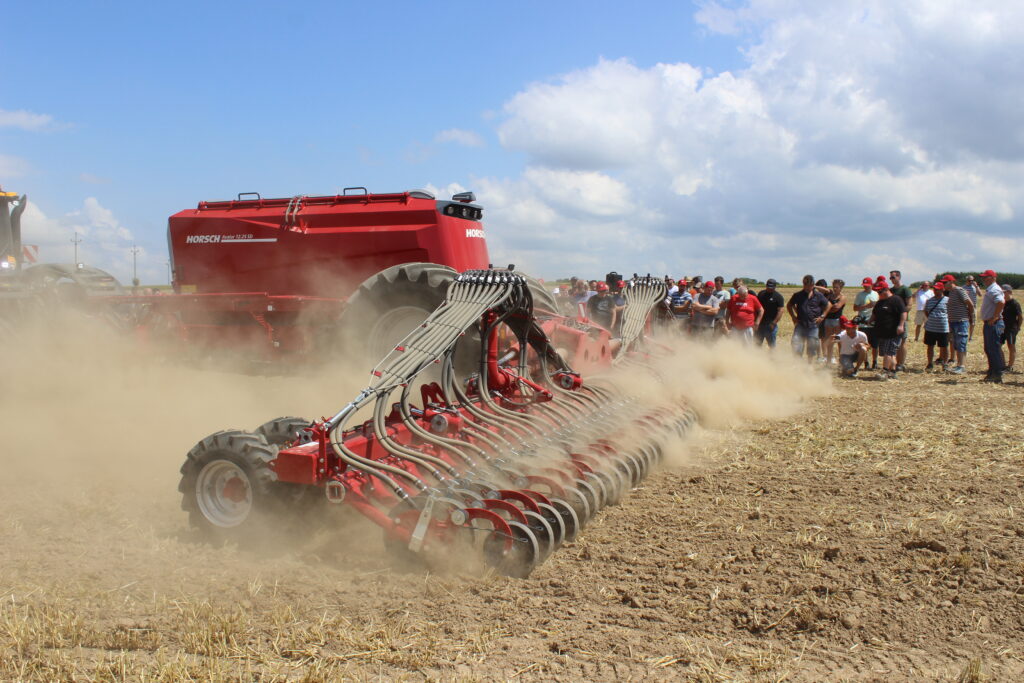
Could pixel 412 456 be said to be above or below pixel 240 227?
below

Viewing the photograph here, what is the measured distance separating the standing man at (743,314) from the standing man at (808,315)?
63 centimetres

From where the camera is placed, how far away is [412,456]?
4344mm

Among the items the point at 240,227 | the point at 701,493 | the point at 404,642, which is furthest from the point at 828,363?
the point at 404,642

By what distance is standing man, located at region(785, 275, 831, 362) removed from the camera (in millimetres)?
12406

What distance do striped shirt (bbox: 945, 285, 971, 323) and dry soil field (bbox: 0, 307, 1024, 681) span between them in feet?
18.3

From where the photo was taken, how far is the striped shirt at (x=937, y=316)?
12234mm

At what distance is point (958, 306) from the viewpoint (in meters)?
11.7

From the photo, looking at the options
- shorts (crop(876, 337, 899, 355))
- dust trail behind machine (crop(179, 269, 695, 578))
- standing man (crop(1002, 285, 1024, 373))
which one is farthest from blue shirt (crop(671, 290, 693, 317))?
dust trail behind machine (crop(179, 269, 695, 578))

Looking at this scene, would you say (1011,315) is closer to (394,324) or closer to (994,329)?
(994,329)

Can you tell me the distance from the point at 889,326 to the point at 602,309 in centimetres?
437

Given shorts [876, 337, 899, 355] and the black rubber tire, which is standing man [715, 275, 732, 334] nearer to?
shorts [876, 337, 899, 355]

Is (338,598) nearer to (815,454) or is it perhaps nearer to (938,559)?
(938,559)

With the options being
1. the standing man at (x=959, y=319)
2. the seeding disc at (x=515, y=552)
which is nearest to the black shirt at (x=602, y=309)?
the standing man at (x=959, y=319)

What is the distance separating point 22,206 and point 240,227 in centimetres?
296
